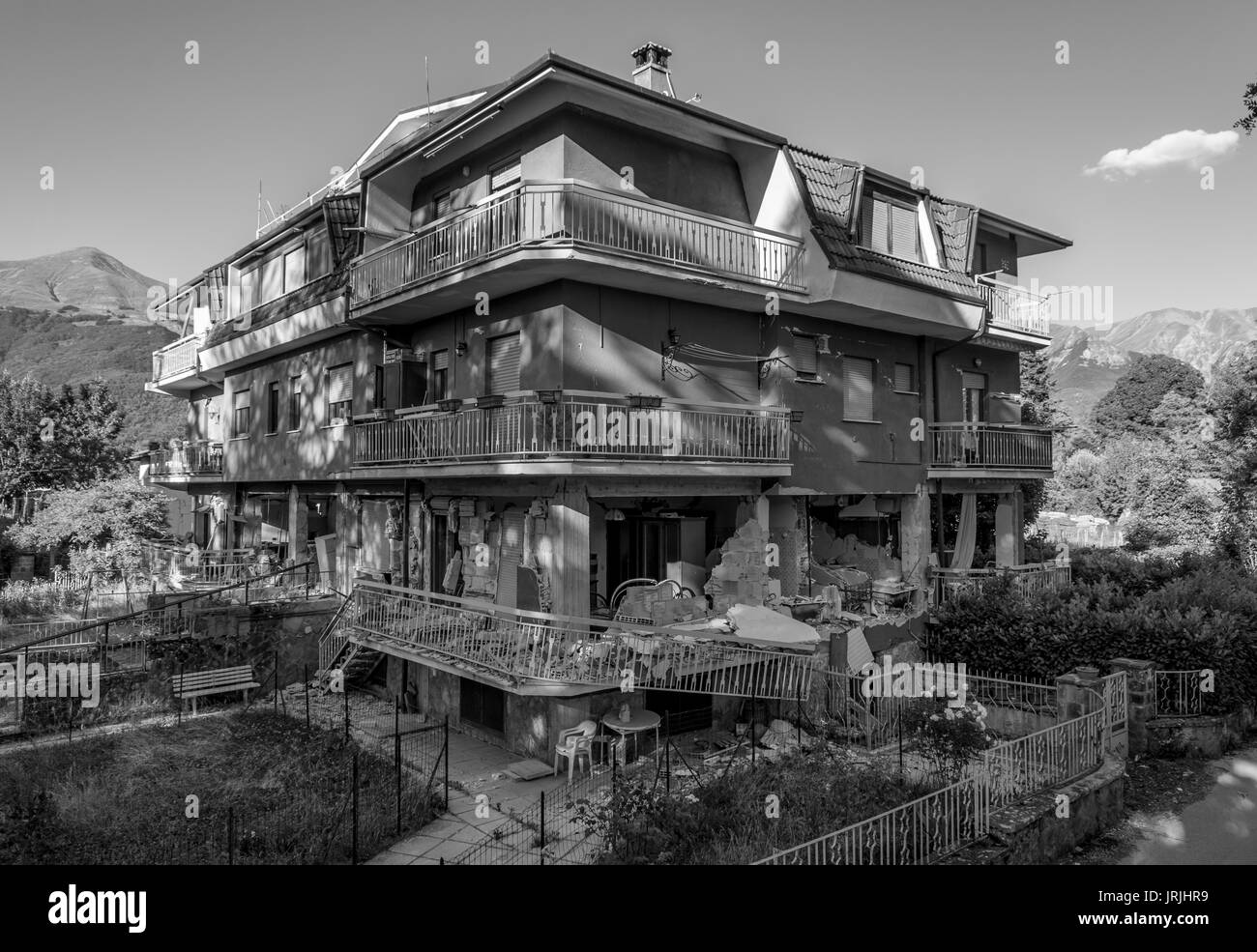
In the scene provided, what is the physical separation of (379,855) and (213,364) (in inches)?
752

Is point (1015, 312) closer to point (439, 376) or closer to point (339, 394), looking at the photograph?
point (439, 376)

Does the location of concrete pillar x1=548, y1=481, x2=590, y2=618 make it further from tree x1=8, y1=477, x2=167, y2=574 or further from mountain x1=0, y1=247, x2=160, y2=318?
mountain x1=0, y1=247, x2=160, y2=318

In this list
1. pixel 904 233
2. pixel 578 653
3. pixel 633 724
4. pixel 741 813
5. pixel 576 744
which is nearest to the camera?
pixel 741 813

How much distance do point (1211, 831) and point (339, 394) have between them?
18469 millimetres

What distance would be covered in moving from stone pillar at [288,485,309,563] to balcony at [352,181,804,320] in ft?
26.8

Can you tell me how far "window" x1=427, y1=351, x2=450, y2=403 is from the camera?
16.8 metres

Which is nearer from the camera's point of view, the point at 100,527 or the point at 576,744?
the point at 576,744

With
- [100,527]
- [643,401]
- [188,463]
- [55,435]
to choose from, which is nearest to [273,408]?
[188,463]

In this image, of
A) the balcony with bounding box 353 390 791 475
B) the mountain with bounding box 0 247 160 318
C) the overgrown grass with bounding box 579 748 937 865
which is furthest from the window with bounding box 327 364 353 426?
the mountain with bounding box 0 247 160 318

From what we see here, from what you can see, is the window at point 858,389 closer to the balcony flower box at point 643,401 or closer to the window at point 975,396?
the window at point 975,396

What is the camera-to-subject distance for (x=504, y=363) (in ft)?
48.6

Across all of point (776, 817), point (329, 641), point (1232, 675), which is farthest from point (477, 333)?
point (1232, 675)

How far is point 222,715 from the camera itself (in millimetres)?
15438
